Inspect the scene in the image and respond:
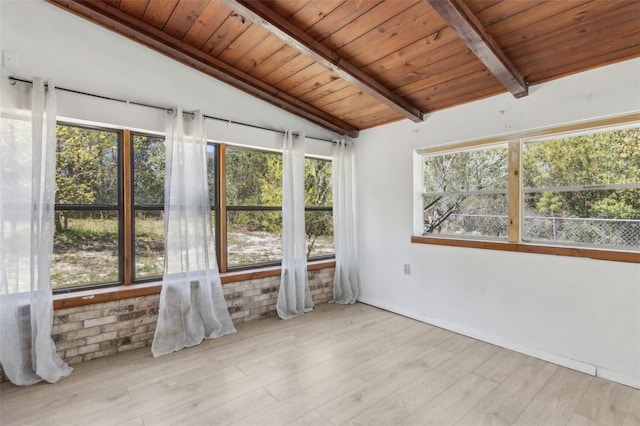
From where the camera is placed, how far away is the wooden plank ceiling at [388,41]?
212 cm

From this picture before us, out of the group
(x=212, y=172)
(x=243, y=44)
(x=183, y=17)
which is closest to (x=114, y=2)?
(x=183, y=17)

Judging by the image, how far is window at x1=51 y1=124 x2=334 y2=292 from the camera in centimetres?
275

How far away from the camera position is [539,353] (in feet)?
9.01

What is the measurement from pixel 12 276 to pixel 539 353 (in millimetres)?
4302

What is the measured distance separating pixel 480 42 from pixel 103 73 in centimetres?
312

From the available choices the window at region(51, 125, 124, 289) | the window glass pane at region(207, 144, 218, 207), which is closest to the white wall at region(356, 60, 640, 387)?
the window glass pane at region(207, 144, 218, 207)

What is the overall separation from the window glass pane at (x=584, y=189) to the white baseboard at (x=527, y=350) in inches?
38.5

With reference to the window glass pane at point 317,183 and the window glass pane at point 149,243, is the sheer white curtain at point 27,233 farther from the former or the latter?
the window glass pane at point 317,183

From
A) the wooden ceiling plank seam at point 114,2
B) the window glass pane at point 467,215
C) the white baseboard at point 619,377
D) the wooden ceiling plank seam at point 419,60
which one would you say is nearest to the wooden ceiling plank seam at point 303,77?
the wooden ceiling plank seam at point 419,60

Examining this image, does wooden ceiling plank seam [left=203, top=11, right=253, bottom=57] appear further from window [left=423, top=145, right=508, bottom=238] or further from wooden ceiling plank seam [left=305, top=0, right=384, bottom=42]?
window [left=423, top=145, right=508, bottom=238]

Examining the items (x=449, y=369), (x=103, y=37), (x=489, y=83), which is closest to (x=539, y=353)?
(x=449, y=369)

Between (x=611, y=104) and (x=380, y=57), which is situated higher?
(x=380, y=57)

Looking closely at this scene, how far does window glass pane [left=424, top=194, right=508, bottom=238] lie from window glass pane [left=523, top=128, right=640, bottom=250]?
0.24m

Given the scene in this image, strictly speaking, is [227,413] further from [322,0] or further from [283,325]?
[322,0]
